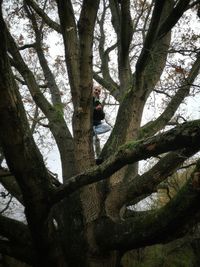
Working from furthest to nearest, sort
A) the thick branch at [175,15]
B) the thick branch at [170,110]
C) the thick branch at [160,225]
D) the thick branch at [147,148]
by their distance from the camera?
the thick branch at [170,110]
the thick branch at [175,15]
the thick branch at [160,225]
the thick branch at [147,148]

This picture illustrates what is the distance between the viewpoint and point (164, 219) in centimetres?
361

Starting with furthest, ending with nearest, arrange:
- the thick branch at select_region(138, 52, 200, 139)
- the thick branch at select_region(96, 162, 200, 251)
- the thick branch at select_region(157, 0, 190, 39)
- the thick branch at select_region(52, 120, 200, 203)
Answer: the thick branch at select_region(138, 52, 200, 139)
the thick branch at select_region(157, 0, 190, 39)
the thick branch at select_region(96, 162, 200, 251)
the thick branch at select_region(52, 120, 200, 203)

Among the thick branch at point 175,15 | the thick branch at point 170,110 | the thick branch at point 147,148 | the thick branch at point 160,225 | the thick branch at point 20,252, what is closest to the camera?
the thick branch at point 147,148

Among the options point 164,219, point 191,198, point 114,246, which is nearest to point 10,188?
point 114,246

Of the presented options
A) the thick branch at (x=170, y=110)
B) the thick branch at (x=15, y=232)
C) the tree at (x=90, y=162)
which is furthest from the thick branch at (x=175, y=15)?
the thick branch at (x=15, y=232)

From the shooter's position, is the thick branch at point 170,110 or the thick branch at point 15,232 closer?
the thick branch at point 15,232

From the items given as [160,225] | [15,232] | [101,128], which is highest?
[101,128]

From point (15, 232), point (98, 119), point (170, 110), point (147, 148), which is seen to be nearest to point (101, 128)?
point (98, 119)

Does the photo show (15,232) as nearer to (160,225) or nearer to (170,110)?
(160,225)

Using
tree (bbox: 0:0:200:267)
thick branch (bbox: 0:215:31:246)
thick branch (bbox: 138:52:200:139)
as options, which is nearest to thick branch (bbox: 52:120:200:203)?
tree (bbox: 0:0:200:267)

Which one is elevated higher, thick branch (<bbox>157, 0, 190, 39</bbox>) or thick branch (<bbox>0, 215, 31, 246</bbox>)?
thick branch (<bbox>157, 0, 190, 39</bbox>)

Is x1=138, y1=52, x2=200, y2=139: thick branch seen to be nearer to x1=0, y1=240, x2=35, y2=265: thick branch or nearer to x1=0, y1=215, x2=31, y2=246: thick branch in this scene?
A: x1=0, y1=215, x2=31, y2=246: thick branch

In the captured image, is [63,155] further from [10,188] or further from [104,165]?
[104,165]

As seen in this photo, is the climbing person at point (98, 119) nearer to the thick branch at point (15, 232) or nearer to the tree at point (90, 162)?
the tree at point (90, 162)
